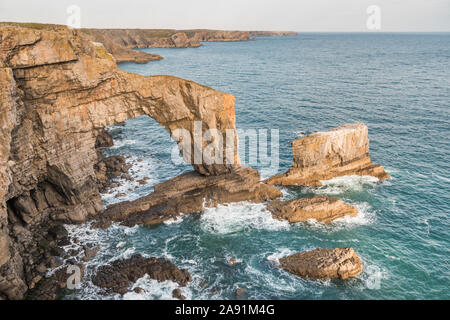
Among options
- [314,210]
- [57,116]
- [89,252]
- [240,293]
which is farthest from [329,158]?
[57,116]

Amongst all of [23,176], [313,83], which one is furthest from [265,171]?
[313,83]

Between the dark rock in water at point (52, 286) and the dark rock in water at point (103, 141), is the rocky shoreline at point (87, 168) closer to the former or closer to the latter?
the dark rock in water at point (52, 286)

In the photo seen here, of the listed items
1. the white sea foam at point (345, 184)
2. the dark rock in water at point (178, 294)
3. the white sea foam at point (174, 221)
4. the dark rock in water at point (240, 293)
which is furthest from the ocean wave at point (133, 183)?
the white sea foam at point (345, 184)

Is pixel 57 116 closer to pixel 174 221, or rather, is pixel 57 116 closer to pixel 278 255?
pixel 174 221

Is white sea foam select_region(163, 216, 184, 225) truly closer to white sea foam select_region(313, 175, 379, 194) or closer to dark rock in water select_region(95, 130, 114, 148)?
white sea foam select_region(313, 175, 379, 194)

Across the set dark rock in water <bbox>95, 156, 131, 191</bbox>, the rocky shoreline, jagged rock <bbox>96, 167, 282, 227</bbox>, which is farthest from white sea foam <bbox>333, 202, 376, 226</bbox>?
dark rock in water <bbox>95, 156, 131, 191</bbox>

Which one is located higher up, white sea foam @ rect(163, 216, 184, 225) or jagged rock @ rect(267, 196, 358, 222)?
jagged rock @ rect(267, 196, 358, 222)
